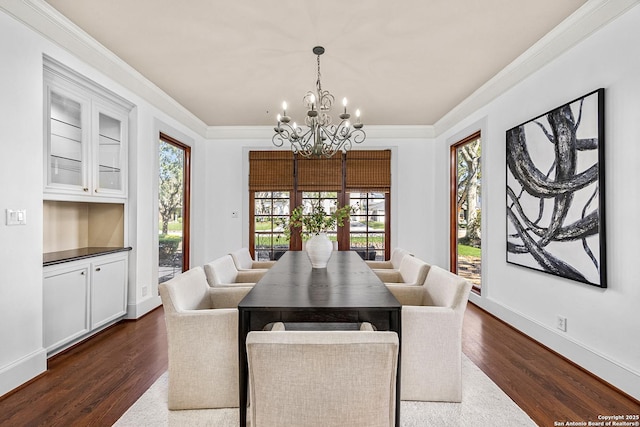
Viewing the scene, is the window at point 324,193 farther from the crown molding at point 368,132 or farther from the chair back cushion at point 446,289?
the chair back cushion at point 446,289

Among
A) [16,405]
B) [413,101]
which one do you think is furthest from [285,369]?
[413,101]

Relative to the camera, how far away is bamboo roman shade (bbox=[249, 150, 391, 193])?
541 cm

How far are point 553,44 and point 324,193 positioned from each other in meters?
3.58

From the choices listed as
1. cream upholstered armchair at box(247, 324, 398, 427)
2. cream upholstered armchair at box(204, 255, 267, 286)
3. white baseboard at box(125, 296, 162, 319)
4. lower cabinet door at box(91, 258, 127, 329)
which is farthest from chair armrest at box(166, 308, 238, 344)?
white baseboard at box(125, 296, 162, 319)

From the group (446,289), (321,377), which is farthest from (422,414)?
(321,377)

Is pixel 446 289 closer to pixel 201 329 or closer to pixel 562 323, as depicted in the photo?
pixel 562 323

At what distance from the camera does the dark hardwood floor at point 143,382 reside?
190cm

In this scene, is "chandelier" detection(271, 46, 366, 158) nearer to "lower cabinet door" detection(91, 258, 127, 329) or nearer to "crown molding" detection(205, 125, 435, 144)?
"crown molding" detection(205, 125, 435, 144)

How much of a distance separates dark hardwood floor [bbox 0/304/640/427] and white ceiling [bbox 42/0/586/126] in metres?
2.64

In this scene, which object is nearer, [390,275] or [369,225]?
[390,275]

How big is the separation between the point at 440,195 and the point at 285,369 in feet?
15.3

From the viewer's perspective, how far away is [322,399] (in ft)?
3.64

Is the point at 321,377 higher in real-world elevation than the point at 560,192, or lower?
lower

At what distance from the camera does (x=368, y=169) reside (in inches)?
213
